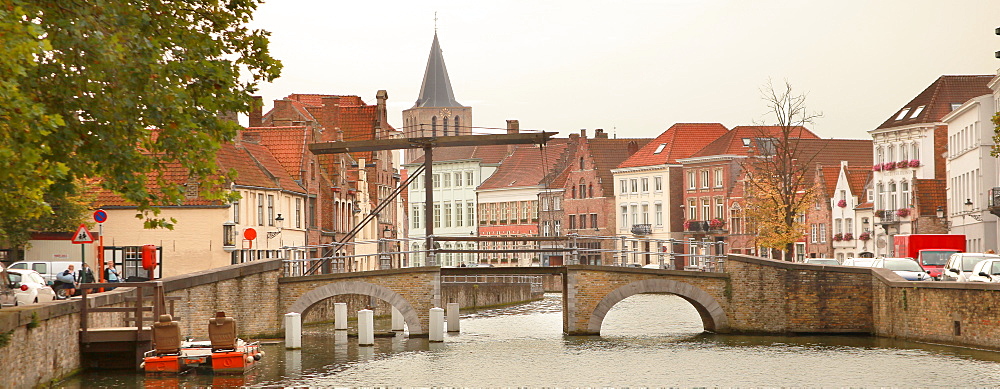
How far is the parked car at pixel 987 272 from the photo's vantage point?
38.5m

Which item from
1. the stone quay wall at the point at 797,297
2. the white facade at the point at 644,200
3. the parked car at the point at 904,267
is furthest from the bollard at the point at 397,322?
the white facade at the point at 644,200

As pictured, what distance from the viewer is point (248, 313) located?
138 feet

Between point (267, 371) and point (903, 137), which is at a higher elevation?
point (903, 137)

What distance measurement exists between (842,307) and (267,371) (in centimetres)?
1714

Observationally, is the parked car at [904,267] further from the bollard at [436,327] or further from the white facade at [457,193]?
the white facade at [457,193]

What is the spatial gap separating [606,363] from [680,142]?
74.3 meters

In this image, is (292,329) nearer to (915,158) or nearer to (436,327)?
(436,327)

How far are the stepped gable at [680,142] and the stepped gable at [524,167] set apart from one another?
41.7 feet

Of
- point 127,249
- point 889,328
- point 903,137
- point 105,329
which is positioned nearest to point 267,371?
point 105,329

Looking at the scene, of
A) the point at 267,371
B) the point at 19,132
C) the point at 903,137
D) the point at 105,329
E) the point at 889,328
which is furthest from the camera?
the point at 903,137

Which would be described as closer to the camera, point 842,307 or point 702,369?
point 702,369

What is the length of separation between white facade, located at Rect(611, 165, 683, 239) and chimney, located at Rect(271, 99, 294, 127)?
134 ft

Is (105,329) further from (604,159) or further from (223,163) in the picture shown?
(604,159)

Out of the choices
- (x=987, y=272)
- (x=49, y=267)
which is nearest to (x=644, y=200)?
(x=49, y=267)
